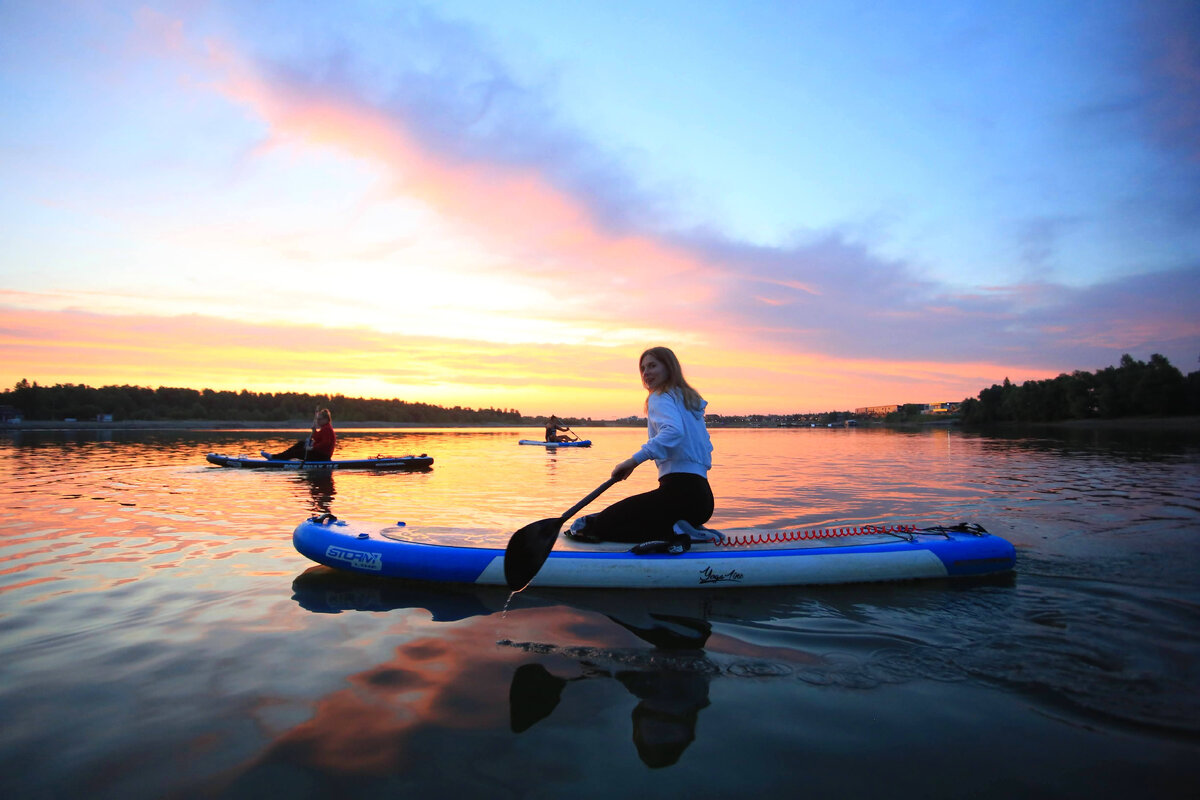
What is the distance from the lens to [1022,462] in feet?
67.4

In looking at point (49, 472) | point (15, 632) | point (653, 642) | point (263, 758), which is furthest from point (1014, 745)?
point (49, 472)

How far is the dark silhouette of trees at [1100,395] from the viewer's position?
6994 cm

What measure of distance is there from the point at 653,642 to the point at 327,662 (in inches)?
89.6

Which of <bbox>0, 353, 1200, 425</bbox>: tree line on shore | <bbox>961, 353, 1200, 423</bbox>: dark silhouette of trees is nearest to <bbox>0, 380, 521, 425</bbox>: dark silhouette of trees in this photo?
<bbox>0, 353, 1200, 425</bbox>: tree line on shore

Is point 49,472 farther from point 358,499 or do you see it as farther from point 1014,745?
point 1014,745

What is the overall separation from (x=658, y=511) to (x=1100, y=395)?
96765mm

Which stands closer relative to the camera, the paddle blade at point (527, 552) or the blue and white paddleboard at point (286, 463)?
the paddle blade at point (527, 552)

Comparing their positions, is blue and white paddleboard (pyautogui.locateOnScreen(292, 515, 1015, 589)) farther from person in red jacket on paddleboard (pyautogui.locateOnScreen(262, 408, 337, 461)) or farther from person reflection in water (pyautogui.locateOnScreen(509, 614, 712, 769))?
person in red jacket on paddleboard (pyautogui.locateOnScreen(262, 408, 337, 461))

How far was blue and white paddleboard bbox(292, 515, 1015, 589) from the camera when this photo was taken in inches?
227

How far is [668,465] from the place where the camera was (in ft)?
19.4

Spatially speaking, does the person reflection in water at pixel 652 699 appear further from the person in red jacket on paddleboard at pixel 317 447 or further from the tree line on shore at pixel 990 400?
the tree line on shore at pixel 990 400

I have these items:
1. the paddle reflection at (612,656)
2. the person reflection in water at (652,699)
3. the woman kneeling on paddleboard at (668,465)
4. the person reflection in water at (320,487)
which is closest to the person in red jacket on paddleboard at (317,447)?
the person reflection in water at (320,487)

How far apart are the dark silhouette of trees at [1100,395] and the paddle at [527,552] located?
9177cm

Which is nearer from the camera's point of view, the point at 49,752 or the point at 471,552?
the point at 49,752
